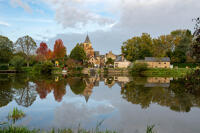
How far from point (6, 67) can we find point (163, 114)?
5582cm

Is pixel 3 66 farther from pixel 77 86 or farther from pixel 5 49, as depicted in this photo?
pixel 77 86

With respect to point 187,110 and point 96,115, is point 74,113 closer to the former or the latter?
point 96,115

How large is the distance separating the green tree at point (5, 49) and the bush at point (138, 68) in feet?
134

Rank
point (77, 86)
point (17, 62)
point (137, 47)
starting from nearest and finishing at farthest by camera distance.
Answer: point (77, 86)
point (17, 62)
point (137, 47)

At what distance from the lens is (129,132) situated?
664 cm

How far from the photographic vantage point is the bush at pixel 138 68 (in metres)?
41.3

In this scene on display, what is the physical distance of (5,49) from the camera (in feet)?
183

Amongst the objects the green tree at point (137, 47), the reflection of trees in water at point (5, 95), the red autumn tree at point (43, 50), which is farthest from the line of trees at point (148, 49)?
the reflection of trees in water at point (5, 95)

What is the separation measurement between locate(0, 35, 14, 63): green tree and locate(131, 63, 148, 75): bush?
40.7 m

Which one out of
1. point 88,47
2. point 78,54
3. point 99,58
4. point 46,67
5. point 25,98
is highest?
point 88,47

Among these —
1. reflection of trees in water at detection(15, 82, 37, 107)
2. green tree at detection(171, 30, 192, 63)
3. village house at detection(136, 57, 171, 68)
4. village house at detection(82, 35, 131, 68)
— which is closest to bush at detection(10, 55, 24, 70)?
village house at detection(82, 35, 131, 68)

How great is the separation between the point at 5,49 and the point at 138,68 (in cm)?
4360

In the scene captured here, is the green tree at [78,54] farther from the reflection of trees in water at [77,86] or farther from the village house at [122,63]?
the reflection of trees in water at [77,86]

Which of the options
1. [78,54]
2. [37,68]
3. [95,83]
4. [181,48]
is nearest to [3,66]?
[37,68]
